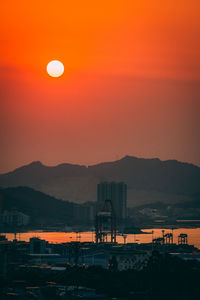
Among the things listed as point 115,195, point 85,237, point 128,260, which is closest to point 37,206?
point 115,195

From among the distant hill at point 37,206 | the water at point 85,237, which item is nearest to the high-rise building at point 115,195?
the distant hill at point 37,206

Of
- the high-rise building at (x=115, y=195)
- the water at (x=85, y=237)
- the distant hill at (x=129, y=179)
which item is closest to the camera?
the water at (x=85, y=237)

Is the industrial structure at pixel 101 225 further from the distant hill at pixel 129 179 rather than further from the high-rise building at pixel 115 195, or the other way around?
the distant hill at pixel 129 179

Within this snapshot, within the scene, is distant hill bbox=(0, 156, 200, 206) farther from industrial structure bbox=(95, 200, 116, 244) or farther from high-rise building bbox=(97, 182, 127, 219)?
industrial structure bbox=(95, 200, 116, 244)

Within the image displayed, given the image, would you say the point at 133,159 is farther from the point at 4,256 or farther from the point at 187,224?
the point at 4,256

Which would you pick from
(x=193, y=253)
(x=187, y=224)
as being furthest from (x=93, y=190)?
(x=193, y=253)
